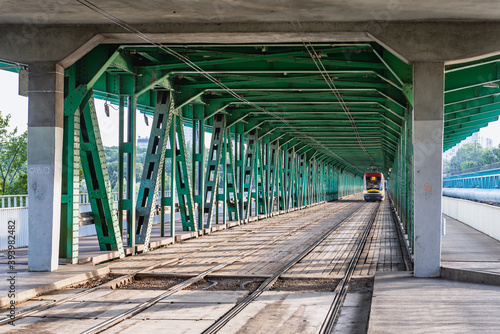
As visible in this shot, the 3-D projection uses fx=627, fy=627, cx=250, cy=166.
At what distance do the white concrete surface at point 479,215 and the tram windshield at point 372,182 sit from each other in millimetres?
35611

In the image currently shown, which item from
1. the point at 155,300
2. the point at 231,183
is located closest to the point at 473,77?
the point at 155,300

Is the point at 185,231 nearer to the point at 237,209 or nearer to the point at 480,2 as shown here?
the point at 237,209

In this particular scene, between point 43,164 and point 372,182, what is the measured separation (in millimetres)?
58962

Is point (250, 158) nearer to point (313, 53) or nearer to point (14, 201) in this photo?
point (14, 201)

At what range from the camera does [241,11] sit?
1122cm

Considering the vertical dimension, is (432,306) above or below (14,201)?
below

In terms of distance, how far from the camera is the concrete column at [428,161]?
11594mm

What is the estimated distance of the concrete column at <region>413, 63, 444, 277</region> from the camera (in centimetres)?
1159

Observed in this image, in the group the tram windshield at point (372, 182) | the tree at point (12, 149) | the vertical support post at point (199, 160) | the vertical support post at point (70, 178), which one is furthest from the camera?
the tram windshield at point (372, 182)

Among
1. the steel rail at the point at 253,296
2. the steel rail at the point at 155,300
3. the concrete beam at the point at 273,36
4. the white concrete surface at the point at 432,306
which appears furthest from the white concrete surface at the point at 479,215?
the white concrete surface at the point at 432,306

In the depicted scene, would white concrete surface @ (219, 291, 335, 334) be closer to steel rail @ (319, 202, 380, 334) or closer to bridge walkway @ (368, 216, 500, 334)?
steel rail @ (319, 202, 380, 334)

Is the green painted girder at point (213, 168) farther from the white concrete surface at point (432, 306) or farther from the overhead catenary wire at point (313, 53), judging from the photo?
the white concrete surface at point (432, 306)

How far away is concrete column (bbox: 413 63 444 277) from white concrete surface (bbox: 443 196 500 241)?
7.24 m

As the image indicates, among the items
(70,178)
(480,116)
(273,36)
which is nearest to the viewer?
(273,36)
